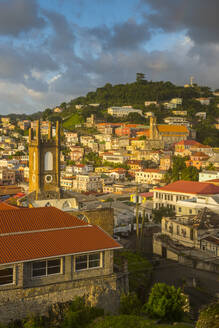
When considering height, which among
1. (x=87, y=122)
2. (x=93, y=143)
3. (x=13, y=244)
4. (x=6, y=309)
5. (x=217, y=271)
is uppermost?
(x=87, y=122)

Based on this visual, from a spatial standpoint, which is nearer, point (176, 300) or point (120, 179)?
point (176, 300)

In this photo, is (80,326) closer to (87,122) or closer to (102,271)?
(102,271)

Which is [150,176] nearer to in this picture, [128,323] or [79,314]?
[79,314]

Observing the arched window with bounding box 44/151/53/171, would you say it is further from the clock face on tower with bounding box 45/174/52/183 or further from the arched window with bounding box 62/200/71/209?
the arched window with bounding box 62/200/71/209

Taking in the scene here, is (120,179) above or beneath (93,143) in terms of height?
beneath

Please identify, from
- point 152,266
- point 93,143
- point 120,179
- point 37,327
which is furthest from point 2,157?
point 37,327

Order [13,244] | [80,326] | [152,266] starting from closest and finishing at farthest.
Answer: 1. [80,326]
2. [13,244]
3. [152,266]

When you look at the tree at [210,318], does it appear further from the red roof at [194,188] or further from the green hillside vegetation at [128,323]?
the red roof at [194,188]

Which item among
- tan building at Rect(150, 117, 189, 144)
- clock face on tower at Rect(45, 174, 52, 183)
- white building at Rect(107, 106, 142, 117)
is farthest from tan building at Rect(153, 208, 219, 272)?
white building at Rect(107, 106, 142, 117)
